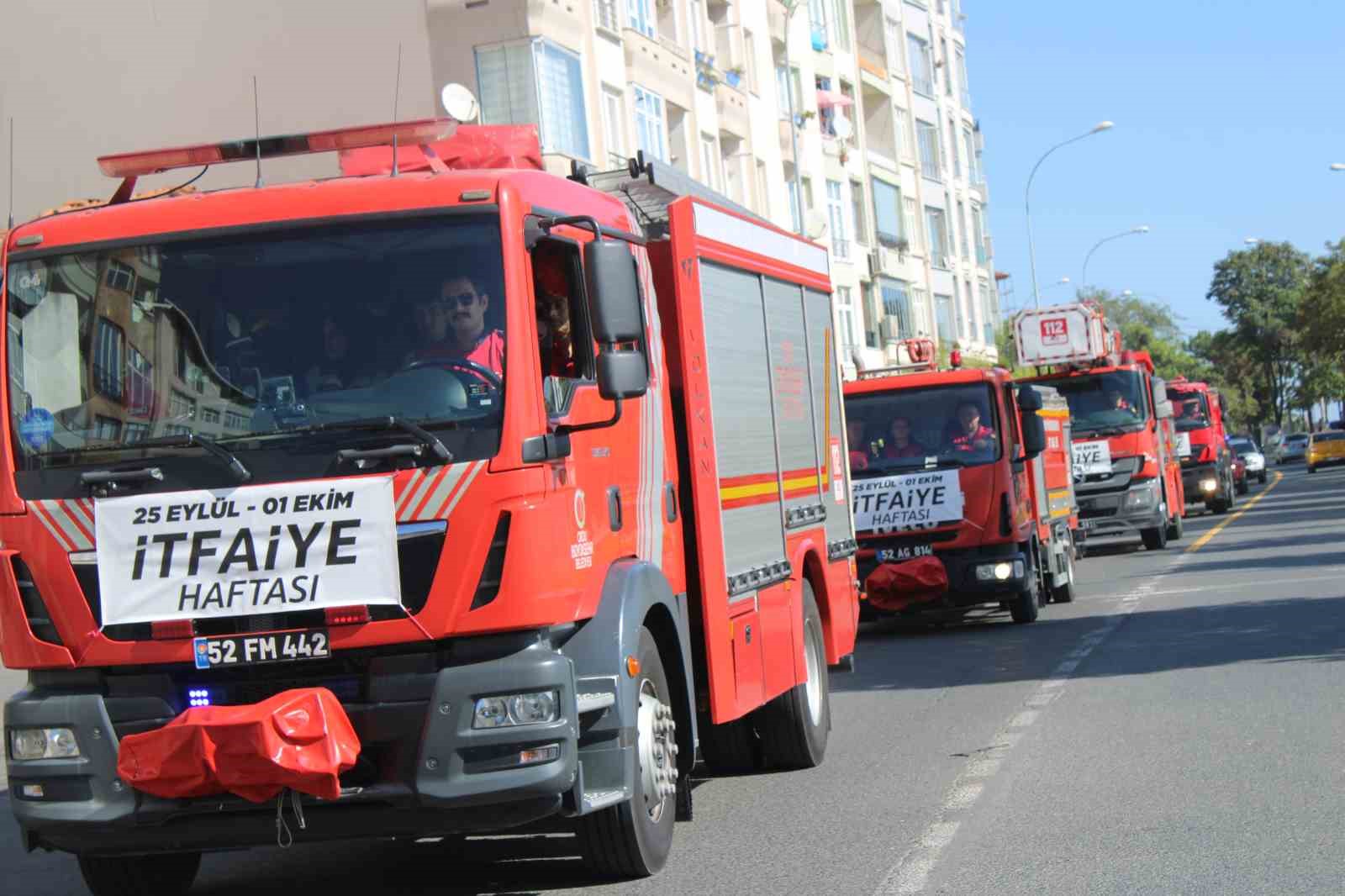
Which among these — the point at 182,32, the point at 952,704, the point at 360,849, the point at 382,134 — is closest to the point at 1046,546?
the point at 952,704

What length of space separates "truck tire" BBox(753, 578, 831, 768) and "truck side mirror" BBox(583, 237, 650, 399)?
352cm

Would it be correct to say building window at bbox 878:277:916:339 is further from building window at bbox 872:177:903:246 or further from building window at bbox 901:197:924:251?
building window at bbox 901:197:924:251

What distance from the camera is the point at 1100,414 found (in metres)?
29.0

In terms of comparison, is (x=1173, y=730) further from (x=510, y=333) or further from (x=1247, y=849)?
(x=510, y=333)

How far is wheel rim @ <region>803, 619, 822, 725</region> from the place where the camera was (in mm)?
10820

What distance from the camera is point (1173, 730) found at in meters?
11.0

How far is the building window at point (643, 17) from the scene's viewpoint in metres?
36.5

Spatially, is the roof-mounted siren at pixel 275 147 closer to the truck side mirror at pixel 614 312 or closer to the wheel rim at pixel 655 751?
the truck side mirror at pixel 614 312

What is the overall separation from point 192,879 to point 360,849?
995mm

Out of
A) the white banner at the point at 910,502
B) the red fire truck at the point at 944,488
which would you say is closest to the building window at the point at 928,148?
the red fire truck at the point at 944,488

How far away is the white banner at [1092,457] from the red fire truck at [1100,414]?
12 millimetres

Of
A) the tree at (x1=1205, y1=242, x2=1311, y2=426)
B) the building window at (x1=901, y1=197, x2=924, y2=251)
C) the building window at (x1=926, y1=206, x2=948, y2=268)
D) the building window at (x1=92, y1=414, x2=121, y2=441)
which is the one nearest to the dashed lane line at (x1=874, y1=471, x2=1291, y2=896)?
the building window at (x1=92, y1=414, x2=121, y2=441)

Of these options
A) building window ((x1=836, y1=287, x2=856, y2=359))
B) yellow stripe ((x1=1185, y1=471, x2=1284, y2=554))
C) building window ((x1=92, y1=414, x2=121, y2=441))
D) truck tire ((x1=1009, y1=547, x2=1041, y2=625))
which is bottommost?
yellow stripe ((x1=1185, y1=471, x2=1284, y2=554))

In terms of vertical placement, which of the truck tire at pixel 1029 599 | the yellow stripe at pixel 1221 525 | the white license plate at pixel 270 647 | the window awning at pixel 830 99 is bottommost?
the yellow stripe at pixel 1221 525
